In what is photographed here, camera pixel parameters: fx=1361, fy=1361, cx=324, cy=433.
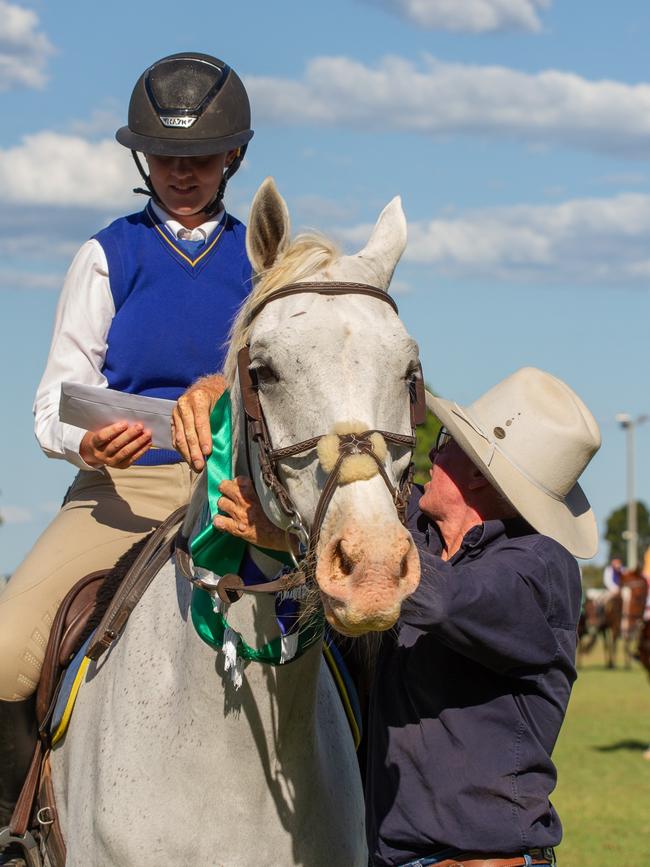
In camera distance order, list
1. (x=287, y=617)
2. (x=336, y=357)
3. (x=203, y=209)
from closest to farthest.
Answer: (x=336, y=357), (x=287, y=617), (x=203, y=209)

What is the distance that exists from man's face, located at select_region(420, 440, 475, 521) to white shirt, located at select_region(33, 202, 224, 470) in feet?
4.21

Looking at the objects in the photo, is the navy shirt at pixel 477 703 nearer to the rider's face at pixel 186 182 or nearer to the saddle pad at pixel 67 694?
the saddle pad at pixel 67 694

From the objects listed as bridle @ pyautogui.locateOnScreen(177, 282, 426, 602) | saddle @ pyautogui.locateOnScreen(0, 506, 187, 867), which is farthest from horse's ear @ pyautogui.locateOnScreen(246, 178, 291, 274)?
saddle @ pyautogui.locateOnScreen(0, 506, 187, 867)

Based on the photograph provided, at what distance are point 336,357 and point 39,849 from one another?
2.26 metres

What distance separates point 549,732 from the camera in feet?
13.8

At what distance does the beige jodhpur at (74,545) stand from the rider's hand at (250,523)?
1245 mm

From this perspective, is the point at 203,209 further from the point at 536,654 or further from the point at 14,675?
the point at 536,654

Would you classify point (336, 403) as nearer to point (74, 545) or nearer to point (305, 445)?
point (305, 445)

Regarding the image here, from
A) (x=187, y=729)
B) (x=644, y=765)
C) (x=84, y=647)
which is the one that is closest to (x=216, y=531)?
(x=187, y=729)

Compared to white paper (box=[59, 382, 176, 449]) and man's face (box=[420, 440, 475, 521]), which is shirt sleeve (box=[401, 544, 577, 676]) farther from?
white paper (box=[59, 382, 176, 449])

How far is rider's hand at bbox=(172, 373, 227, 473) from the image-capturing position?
13.1 feet

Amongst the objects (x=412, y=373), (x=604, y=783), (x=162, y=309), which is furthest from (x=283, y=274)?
(x=604, y=783)

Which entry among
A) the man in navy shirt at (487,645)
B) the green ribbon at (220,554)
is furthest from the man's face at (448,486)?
the green ribbon at (220,554)

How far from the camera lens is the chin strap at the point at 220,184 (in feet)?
17.6
